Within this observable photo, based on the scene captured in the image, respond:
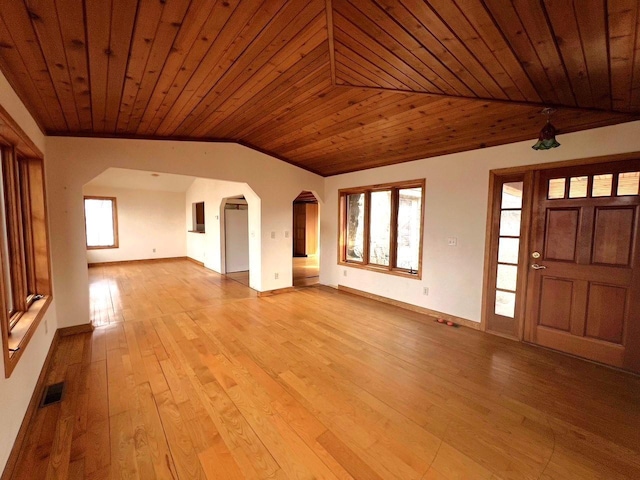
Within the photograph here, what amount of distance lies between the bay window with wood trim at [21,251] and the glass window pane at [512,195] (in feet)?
14.9

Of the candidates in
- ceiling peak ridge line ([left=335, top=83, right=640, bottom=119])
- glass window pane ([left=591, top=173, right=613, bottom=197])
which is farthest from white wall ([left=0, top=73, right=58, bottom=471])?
glass window pane ([left=591, top=173, right=613, bottom=197])

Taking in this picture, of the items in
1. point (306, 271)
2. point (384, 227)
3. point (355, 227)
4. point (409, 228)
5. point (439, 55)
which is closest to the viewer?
point (439, 55)

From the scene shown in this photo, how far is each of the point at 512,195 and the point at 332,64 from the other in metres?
2.63

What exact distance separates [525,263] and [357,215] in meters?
2.85

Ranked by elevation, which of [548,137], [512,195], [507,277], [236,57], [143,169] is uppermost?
[236,57]

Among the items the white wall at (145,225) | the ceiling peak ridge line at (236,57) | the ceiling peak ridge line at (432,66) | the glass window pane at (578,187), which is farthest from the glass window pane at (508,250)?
the white wall at (145,225)

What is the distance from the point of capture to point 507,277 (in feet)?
11.3

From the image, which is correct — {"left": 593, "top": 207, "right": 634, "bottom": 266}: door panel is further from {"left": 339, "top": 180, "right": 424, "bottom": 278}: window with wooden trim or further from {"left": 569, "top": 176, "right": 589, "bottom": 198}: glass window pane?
{"left": 339, "top": 180, "right": 424, "bottom": 278}: window with wooden trim

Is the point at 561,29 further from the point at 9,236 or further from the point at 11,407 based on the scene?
the point at 9,236

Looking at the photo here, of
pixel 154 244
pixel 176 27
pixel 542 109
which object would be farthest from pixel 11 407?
pixel 154 244

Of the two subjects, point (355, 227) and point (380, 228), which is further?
point (355, 227)

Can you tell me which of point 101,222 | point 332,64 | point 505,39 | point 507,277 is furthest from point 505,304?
point 101,222

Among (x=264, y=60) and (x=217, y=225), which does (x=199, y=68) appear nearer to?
(x=264, y=60)

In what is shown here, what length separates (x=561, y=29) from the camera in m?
1.55
